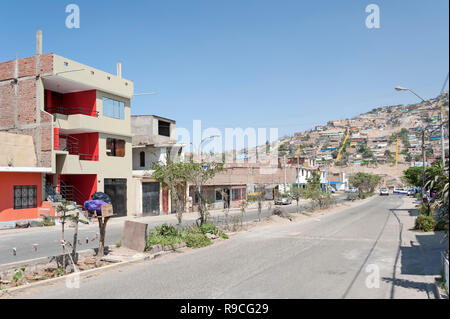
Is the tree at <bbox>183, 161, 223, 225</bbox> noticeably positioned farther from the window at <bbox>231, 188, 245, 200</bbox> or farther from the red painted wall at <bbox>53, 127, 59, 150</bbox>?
the window at <bbox>231, 188, 245, 200</bbox>

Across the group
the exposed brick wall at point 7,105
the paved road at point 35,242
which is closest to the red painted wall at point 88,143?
the exposed brick wall at point 7,105

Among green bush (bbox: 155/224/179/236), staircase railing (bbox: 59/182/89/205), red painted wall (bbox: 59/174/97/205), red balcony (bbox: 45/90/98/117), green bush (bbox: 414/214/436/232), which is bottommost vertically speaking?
green bush (bbox: 414/214/436/232)

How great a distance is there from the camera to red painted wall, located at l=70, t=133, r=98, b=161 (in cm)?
3030

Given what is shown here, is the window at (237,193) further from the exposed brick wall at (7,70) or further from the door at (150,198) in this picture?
the exposed brick wall at (7,70)

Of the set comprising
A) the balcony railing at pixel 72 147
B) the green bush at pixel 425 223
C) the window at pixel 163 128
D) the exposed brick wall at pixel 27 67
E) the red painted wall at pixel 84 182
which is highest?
the exposed brick wall at pixel 27 67

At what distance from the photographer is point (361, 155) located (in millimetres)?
179500

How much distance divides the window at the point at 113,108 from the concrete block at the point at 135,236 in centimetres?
1909

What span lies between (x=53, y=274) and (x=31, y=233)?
12.2 m

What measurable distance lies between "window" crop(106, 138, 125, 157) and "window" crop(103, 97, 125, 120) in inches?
80.7

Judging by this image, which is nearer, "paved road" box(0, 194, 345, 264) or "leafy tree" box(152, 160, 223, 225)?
"paved road" box(0, 194, 345, 264)

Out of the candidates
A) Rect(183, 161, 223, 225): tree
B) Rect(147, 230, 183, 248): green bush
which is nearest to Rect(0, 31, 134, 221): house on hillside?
Rect(183, 161, 223, 225): tree

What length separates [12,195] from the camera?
78.3ft

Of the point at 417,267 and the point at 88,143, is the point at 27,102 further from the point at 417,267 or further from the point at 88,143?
the point at 417,267

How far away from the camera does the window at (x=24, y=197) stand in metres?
24.2
